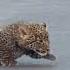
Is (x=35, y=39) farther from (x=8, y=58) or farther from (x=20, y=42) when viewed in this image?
(x=8, y=58)

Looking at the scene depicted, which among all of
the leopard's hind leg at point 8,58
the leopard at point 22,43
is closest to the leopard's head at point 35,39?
the leopard at point 22,43

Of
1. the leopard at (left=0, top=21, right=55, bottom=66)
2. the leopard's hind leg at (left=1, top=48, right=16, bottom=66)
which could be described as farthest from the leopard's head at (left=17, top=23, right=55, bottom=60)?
the leopard's hind leg at (left=1, top=48, right=16, bottom=66)

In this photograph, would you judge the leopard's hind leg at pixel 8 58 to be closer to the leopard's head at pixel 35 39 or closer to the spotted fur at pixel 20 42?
the spotted fur at pixel 20 42

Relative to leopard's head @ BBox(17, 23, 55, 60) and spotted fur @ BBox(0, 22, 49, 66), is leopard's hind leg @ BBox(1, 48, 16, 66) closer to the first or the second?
spotted fur @ BBox(0, 22, 49, 66)

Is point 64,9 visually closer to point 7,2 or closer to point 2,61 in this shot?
point 7,2

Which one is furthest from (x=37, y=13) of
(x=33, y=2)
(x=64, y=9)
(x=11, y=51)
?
(x=11, y=51)

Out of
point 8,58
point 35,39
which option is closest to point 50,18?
point 35,39
